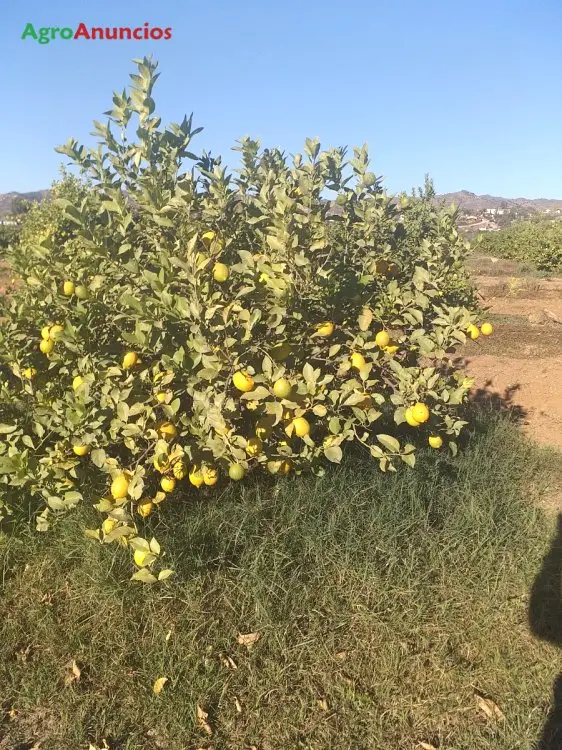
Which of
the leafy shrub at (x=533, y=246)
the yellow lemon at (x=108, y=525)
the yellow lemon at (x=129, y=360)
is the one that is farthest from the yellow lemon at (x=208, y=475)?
the leafy shrub at (x=533, y=246)

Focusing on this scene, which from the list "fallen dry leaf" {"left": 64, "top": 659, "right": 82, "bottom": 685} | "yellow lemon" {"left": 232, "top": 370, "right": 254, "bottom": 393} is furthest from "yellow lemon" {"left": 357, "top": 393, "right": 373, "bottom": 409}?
"fallen dry leaf" {"left": 64, "top": 659, "right": 82, "bottom": 685}

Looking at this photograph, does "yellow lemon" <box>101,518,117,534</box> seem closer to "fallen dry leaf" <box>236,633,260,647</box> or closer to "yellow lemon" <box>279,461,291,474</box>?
"fallen dry leaf" <box>236,633,260,647</box>

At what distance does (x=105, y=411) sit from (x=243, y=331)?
29.9 inches

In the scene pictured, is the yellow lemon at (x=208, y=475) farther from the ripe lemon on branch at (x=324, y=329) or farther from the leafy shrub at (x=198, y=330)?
the ripe lemon on branch at (x=324, y=329)

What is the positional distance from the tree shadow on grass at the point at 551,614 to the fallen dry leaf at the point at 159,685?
4.67 feet

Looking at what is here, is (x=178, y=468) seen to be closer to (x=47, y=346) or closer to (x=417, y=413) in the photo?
(x=47, y=346)

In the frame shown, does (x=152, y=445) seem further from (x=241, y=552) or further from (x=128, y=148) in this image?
(x=128, y=148)

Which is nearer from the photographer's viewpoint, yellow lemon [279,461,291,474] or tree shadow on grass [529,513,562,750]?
tree shadow on grass [529,513,562,750]

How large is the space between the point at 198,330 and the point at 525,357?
5950mm

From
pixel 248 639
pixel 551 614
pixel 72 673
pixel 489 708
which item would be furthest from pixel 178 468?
pixel 551 614

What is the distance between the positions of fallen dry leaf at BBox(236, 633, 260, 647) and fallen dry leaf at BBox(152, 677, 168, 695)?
337mm

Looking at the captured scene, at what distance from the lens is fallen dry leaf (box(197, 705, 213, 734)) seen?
1.99m

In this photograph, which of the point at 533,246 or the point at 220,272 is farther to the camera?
the point at 533,246

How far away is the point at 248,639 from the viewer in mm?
2303
